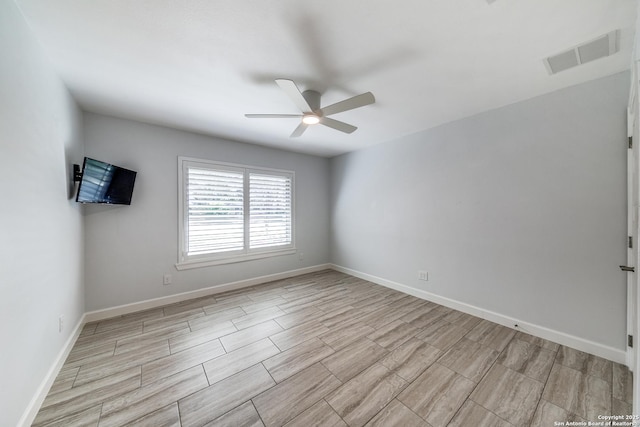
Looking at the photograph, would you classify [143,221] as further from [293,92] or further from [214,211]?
Result: [293,92]

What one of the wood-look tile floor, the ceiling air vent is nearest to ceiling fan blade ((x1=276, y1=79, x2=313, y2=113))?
the ceiling air vent

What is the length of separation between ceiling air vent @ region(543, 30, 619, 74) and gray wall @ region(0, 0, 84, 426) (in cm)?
363

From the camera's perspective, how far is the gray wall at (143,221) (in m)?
2.70

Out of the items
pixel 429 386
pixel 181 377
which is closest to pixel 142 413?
pixel 181 377

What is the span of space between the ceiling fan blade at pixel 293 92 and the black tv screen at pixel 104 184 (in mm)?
2041

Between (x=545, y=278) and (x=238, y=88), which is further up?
(x=238, y=88)

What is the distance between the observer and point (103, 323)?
261 centimetres

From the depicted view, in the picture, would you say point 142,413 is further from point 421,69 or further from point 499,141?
point 499,141

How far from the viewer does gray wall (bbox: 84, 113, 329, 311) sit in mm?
2703

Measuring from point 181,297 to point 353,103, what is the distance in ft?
11.3

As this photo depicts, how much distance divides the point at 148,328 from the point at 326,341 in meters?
2.01

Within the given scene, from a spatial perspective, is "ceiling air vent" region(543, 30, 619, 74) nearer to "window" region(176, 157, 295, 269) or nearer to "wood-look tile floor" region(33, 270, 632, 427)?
"wood-look tile floor" region(33, 270, 632, 427)

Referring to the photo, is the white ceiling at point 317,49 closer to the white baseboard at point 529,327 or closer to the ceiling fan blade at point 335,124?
the ceiling fan blade at point 335,124

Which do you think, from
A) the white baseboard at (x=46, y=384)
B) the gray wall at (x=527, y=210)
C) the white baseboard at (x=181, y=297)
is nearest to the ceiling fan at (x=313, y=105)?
the gray wall at (x=527, y=210)
